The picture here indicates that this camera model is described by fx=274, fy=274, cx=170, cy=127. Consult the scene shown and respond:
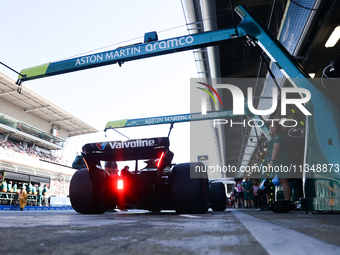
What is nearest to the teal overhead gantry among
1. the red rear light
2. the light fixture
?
the light fixture

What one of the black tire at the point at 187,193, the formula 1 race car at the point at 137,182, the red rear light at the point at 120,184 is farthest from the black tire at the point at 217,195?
the red rear light at the point at 120,184

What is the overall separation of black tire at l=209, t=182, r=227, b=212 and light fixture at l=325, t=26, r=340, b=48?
3.43m

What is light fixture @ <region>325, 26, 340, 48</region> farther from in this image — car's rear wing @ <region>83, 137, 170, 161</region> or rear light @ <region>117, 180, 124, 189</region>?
rear light @ <region>117, 180, 124, 189</region>

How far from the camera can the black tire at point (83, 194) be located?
10.6 ft

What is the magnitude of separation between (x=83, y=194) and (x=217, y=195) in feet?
8.21

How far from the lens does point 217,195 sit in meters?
4.87

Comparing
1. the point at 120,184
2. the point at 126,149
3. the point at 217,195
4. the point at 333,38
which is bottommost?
the point at 217,195

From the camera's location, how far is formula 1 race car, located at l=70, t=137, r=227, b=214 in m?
2.86

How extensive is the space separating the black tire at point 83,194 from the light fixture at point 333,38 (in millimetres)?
4908

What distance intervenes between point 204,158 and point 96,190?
13.5 meters

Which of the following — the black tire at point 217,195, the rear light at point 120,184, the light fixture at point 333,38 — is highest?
the light fixture at point 333,38

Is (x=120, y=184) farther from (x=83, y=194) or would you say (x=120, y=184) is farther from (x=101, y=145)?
(x=101, y=145)

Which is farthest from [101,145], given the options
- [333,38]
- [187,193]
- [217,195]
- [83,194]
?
[333,38]

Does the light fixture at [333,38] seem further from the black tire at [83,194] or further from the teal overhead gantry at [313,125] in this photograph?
the black tire at [83,194]
